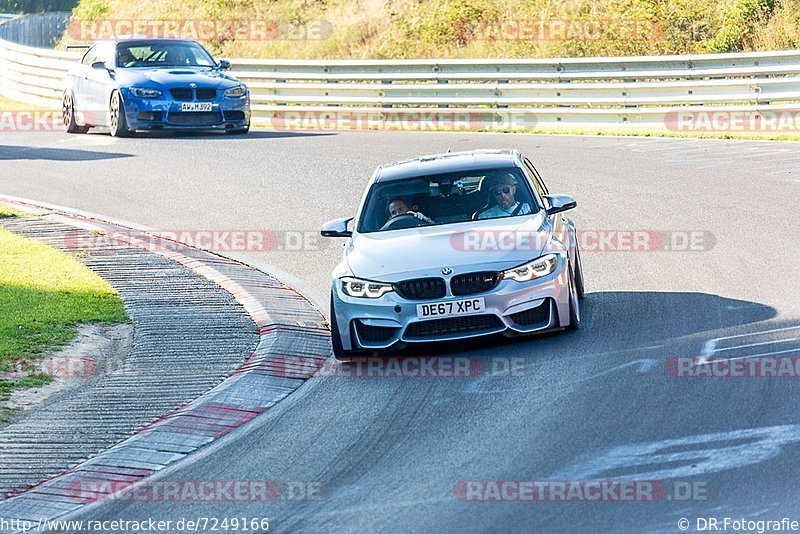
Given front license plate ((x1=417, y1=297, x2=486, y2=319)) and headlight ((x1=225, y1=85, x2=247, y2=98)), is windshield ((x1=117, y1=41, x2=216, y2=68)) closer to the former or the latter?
headlight ((x1=225, y1=85, x2=247, y2=98))

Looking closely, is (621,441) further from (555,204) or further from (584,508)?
(555,204)

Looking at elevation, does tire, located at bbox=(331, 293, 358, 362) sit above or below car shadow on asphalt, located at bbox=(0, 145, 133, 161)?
above

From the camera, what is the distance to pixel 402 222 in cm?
1105

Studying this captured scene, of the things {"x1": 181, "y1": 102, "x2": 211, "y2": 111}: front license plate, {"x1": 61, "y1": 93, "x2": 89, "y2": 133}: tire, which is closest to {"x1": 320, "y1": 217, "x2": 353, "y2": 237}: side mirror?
{"x1": 181, "y1": 102, "x2": 211, "y2": 111}: front license plate

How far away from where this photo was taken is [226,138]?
25.2 meters

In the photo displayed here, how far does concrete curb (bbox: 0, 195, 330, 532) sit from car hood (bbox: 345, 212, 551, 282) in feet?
2.64

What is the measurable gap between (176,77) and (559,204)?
1500 cm

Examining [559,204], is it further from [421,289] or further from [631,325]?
[421,289]

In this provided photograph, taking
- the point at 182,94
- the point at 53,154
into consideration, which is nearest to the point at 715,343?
the point at 53,154

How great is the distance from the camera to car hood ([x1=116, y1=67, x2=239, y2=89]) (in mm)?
24641

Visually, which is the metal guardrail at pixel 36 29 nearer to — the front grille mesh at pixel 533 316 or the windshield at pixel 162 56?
the windshield at pixel 162 56

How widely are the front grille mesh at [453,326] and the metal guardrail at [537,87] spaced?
14.2 meters

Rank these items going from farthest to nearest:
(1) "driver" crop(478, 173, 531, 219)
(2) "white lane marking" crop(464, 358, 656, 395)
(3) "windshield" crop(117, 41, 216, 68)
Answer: (3) "windshield" crop(117, 41, 216, 68) < (1) "driver" crop(478, 173, 531, 219) < (2) "white lane marking" crop(464, 358, 656, 395)

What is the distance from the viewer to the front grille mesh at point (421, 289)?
32.8ft
